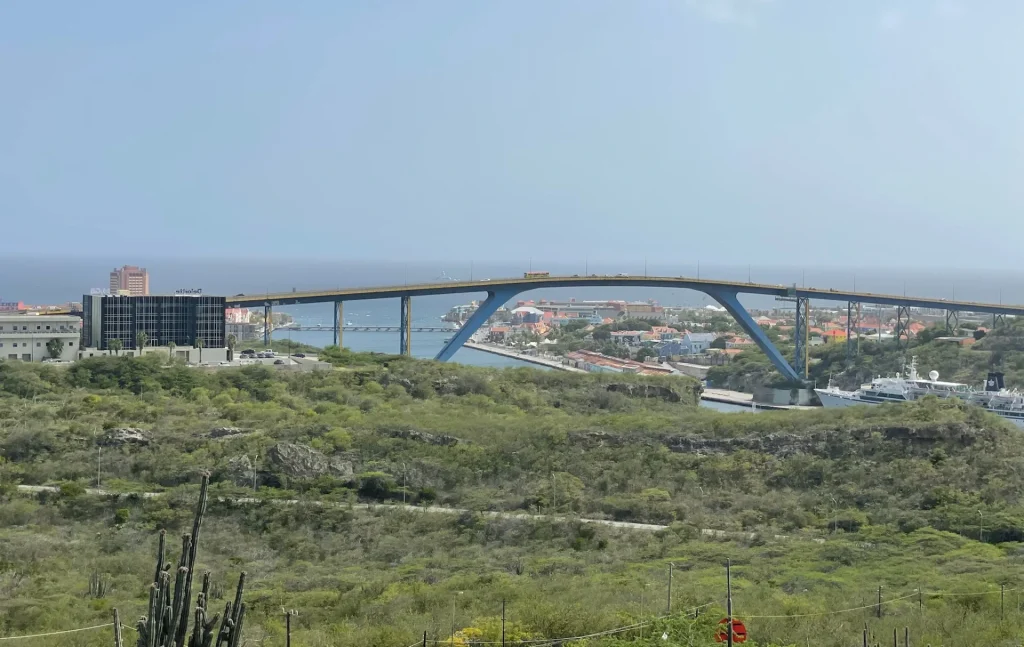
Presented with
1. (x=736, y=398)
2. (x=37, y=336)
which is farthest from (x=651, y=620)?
(x=736, y=398)

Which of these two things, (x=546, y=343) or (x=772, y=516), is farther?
(x=546, y=343)

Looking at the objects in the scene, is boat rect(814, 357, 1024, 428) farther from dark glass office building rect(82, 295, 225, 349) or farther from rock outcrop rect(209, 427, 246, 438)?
rock outcrop rect(209, 427, 246, 438)

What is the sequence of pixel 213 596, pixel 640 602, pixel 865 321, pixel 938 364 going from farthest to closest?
pixel 865 321, pixel 938 364, pixel 213 596, pixel 640 602

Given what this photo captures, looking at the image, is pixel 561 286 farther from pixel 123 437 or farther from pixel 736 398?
pixel 123 437

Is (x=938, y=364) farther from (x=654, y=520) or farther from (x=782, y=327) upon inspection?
(x=654, y=520)

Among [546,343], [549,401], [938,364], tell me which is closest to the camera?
[549,401]

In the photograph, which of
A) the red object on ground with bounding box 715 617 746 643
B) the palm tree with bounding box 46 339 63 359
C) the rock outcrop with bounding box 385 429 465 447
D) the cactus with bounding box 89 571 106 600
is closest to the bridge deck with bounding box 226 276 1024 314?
the palm tree with bounding box 46 339 63 359

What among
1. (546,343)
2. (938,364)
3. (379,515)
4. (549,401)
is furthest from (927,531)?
(546,343)
